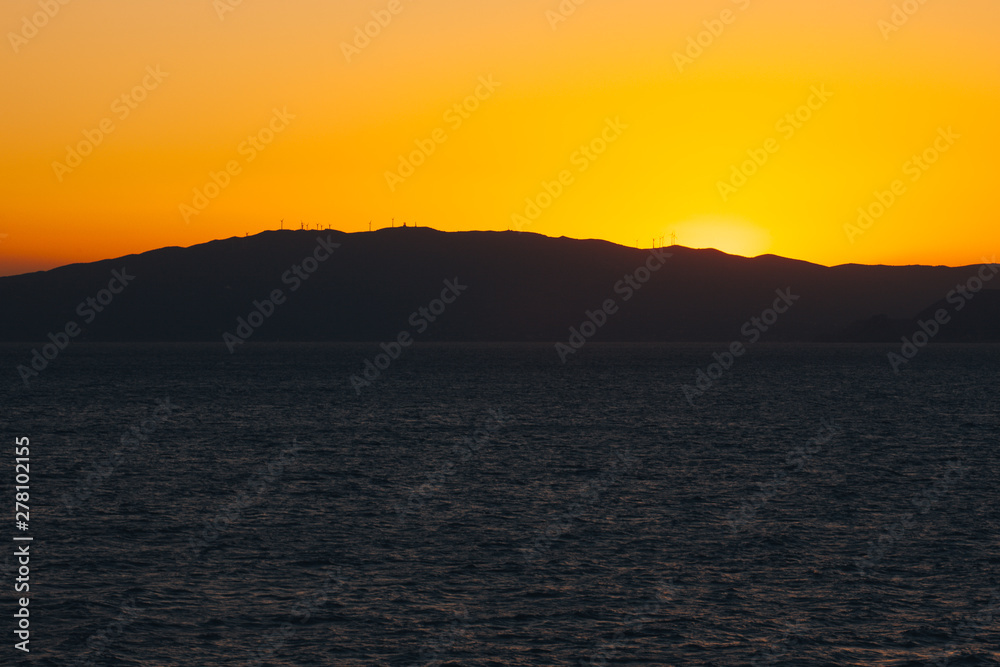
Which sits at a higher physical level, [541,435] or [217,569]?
[541,435]

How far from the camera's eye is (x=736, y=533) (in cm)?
4059

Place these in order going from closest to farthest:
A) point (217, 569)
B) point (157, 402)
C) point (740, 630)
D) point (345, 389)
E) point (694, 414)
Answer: point (740, 630) < point (217, 569) < point (694, 414) < point (157, 402) < point (345, 389)

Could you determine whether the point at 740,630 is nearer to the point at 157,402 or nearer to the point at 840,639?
the point at 840,639

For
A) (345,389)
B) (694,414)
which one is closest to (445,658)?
(694,414)

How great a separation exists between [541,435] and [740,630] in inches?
2085

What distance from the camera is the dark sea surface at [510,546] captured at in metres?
27.1

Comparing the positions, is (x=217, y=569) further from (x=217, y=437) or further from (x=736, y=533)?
(x=217, y=437)

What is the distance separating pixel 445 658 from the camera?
84.6 feet

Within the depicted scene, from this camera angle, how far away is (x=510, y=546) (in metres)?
37.9

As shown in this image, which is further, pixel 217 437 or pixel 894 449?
pixel 217 437

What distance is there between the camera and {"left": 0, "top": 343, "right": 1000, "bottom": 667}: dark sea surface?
88.9 feet

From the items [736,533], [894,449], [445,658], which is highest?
[894,449]

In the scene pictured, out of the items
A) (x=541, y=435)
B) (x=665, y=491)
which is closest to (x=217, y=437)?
(x=541, y=435)

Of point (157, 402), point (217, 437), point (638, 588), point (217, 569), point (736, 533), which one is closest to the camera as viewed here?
point (638, 588)
